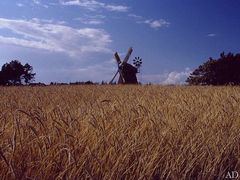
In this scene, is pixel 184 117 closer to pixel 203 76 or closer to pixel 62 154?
pixel 62 154

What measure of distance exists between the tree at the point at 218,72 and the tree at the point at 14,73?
23.6 metres

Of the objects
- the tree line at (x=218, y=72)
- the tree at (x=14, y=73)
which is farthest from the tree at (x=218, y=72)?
the tree at (x=14, y=73)

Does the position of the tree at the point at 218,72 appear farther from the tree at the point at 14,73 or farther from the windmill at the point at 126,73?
the tree at the point at 14,73

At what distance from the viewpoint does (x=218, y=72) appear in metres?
38.2

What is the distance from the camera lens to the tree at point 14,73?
172 feet

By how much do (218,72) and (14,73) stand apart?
1127 inches

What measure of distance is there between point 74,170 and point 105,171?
27cm

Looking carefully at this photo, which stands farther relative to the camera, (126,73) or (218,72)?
(126,73)

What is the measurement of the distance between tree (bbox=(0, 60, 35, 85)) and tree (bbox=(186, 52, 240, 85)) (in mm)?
23596

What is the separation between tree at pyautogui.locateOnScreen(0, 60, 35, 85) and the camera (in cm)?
5234

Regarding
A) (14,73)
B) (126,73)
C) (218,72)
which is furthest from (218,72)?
(14,73)

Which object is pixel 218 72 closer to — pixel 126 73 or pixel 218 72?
pixel 218 72

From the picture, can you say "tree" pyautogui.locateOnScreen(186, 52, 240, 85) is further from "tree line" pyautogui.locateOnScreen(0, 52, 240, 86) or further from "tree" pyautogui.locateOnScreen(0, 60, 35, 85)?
"tree" pyautogui.locateOnScreen(0, 60, 35, 85)

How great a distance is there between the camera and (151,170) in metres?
2.62
